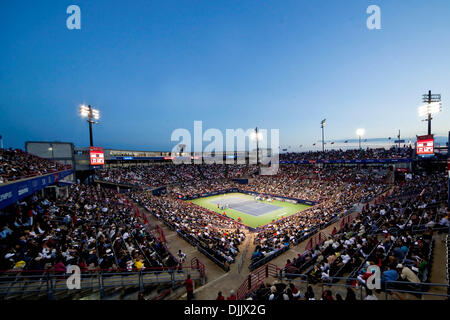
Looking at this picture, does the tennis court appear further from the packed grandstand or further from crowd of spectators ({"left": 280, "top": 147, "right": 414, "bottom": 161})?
crowd of spectators ({"left": 280, "top": 147, "right": 414, "bottom": 161})

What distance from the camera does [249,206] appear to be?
32656 millimetres

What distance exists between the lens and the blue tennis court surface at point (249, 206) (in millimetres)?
29661

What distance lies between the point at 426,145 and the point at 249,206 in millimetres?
24991

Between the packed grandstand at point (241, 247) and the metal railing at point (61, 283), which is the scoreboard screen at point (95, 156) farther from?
the metal railing at point (61, 283)

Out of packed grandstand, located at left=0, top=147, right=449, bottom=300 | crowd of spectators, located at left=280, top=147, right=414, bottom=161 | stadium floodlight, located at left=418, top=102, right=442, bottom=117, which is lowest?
packed grandstand, located at left=0, top=147, right=449, bottom=300

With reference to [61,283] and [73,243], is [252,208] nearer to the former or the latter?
[73,243]

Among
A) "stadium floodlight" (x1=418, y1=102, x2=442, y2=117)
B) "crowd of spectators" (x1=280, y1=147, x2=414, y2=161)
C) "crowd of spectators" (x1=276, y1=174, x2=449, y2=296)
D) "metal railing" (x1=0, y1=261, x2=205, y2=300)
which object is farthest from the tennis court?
"stadium floodlight" (x1=418, y1=102, x2=442, y2=117)

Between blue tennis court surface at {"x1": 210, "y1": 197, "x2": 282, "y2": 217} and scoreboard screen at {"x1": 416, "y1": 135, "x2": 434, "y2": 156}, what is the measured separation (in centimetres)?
2008

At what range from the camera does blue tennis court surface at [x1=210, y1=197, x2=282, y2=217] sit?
2966 cm

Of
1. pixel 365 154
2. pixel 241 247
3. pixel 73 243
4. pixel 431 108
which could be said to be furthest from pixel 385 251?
pixel 365 154

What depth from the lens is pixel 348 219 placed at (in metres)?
18.5

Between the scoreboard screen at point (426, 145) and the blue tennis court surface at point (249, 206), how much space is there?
20083 mm

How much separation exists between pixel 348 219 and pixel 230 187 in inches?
1171
